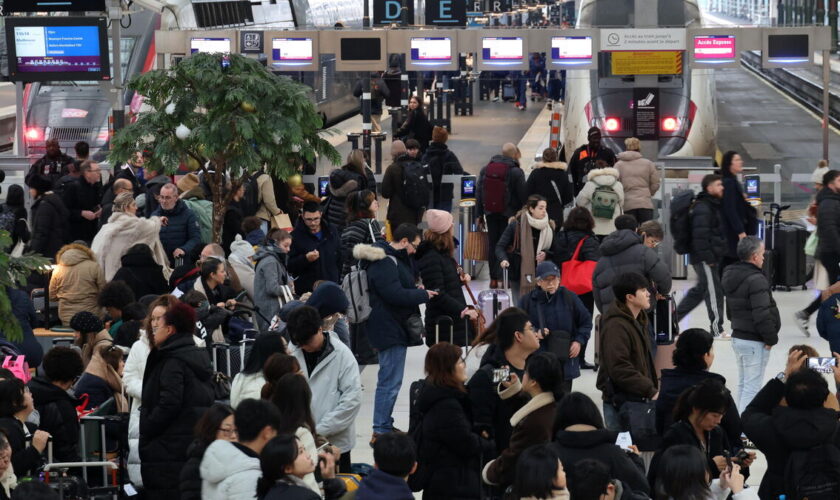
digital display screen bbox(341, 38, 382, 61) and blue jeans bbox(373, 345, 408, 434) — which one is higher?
digital display screen bbox(341, 38, 382, 61)

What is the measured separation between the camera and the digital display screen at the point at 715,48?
2234 cm

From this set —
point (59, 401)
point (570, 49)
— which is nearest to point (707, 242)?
point (59, 401)

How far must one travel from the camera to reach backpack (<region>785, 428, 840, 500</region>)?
7633 mm

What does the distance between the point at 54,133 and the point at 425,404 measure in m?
21.6

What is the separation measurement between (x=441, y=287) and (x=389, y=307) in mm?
796

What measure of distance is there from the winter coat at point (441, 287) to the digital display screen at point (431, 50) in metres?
11.5

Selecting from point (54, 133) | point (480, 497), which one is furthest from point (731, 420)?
point (54, 133)

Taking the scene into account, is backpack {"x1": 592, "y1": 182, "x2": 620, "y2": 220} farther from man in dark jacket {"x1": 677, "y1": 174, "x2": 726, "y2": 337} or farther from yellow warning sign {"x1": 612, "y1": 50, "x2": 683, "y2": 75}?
yellow warning sign {"x1": 612, "y1": 50, "x2": 683, "y2": 75}

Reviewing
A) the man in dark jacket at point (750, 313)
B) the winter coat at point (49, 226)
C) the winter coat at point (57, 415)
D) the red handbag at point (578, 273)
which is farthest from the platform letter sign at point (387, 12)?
the winter coat at point (57, 415)

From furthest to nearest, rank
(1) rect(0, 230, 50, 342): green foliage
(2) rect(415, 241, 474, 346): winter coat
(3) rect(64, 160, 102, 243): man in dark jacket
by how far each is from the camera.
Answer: (3) rect(64, 160, 102, 243): man in dark jacket < (2) rect(415, 241, 474, 346): winter coat < (1) rect(0, 230, 50, 342): green foliage

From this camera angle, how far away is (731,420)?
8.14 m

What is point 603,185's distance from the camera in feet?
51.0

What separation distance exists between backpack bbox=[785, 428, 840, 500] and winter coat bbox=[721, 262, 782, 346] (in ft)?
10.3

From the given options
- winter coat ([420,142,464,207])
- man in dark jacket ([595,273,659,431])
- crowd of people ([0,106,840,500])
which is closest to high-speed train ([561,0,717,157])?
winter coat ([420,142,464,207])
